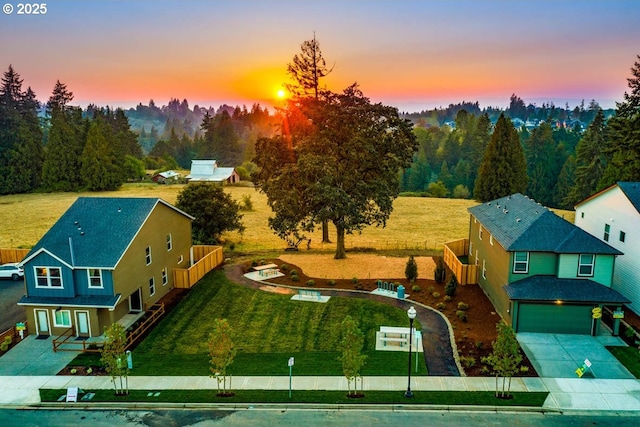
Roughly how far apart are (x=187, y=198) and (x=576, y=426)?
1376 inches

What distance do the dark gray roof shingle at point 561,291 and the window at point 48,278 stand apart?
23315 millimetres

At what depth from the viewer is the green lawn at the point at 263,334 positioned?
842 inches

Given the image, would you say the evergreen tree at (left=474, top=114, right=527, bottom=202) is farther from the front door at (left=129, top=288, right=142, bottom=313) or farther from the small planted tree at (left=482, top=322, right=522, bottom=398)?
the front door at (left=129, top=288, right=142, bottom=313)

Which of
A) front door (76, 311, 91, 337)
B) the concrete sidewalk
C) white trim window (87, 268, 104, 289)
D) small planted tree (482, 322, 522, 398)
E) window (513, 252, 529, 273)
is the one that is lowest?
the concrete sidewalk

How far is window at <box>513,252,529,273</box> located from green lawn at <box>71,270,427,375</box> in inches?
257

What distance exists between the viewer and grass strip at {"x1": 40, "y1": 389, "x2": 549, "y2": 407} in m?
18.2

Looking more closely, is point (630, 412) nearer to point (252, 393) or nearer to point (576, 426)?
point (576, 426)

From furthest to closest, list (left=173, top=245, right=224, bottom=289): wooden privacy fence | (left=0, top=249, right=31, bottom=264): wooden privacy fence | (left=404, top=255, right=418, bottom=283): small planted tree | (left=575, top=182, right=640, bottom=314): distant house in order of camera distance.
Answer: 1. (left=0, top=249, right=31, bottom=264): wooden privacy fence
2. (left=404, top=255, right=418, bottom=283): small planted tree
3. (left=173, top=245, right=224, bottom=289): wooden privacy fence
4. (left=575, top=182, right=640, bottom=314): distant house

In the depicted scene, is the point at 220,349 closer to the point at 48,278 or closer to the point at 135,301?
the point at 135,301

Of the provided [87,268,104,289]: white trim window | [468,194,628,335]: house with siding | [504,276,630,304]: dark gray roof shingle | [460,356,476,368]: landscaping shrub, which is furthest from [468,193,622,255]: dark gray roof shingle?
[87,268,104,289]: white trim window

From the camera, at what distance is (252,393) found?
1908cm

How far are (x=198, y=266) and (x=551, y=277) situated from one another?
2213 cm

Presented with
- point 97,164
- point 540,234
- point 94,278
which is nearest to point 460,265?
point 540,234

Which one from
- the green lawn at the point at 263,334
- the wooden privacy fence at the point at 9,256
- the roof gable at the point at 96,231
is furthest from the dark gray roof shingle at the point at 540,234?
the wooden privacy fence at the point at 9,256
